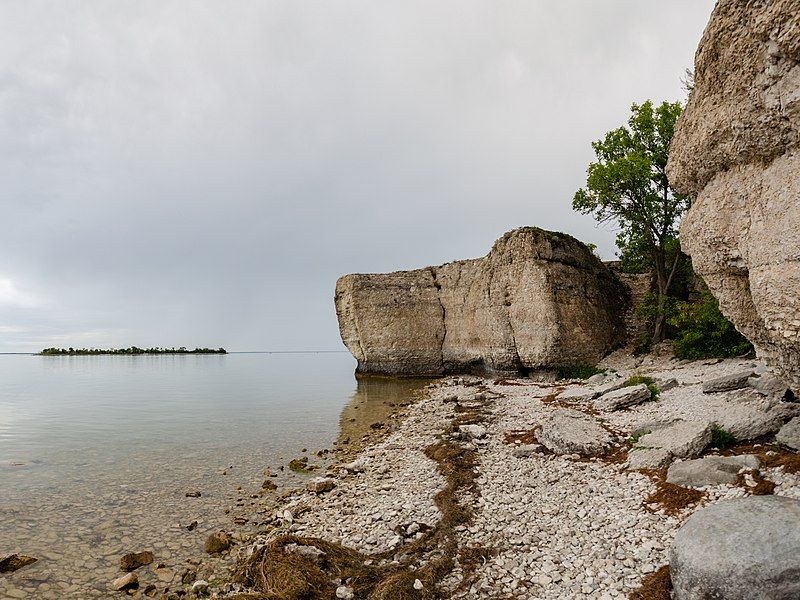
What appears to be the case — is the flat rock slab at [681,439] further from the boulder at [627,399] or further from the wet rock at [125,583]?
the wet rock at [125,583]

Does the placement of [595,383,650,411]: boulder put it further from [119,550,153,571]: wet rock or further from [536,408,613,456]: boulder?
[119,550,153,571]: wet rock

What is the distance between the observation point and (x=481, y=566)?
5.99 meters

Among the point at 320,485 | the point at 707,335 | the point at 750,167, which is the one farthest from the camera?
the point at 707,335

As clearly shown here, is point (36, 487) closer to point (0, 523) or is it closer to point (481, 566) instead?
point (0, 523)

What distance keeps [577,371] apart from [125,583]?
25606mm

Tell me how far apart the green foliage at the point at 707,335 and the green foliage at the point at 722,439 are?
51.3 ft

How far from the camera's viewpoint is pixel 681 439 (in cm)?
877

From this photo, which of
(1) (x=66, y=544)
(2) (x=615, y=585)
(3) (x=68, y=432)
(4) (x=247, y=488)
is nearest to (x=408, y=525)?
(2) (x=615, y=585)

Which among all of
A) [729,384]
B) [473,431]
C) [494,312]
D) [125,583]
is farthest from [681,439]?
[494,312]

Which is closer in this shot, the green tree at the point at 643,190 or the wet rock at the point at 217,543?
the wet rock at the point at 217,543

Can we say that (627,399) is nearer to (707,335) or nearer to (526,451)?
(526,451)

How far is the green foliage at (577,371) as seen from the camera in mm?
26578

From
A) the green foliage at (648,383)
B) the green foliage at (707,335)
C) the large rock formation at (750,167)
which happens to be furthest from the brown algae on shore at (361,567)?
the green foliage at (707,335)

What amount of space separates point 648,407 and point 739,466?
6.73m
